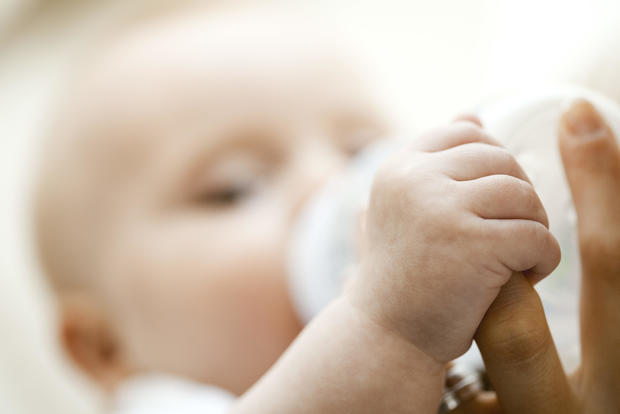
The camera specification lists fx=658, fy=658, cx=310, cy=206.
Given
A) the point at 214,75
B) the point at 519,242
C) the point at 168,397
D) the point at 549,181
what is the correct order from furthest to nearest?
the point at 214,75, the point at 168,397, the point at 549,181, the point at 519,242

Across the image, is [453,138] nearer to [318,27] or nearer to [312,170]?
[312,170]

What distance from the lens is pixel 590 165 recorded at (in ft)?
1.23

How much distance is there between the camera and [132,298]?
29.9 inches

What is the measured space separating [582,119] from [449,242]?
124 mm

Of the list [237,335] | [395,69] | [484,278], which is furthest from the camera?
[395,69]

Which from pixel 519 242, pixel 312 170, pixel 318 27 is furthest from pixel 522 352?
pixel 318 27

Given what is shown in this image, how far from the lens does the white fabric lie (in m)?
0.63

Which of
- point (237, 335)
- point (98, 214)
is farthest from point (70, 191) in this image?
point (237, 335)

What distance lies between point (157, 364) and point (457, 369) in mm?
424

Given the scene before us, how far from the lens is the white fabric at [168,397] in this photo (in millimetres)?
628

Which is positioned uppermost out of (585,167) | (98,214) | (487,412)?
(98,214)

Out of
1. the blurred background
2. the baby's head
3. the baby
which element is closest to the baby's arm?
the baby

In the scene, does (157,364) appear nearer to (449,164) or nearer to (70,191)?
(70,191)

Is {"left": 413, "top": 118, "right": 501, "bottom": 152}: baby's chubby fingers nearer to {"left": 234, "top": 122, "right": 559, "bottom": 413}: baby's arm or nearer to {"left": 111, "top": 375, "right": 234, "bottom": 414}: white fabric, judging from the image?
{"left": 234, "top": 122, "right": 559, "bottom": 413}: baby's arm
